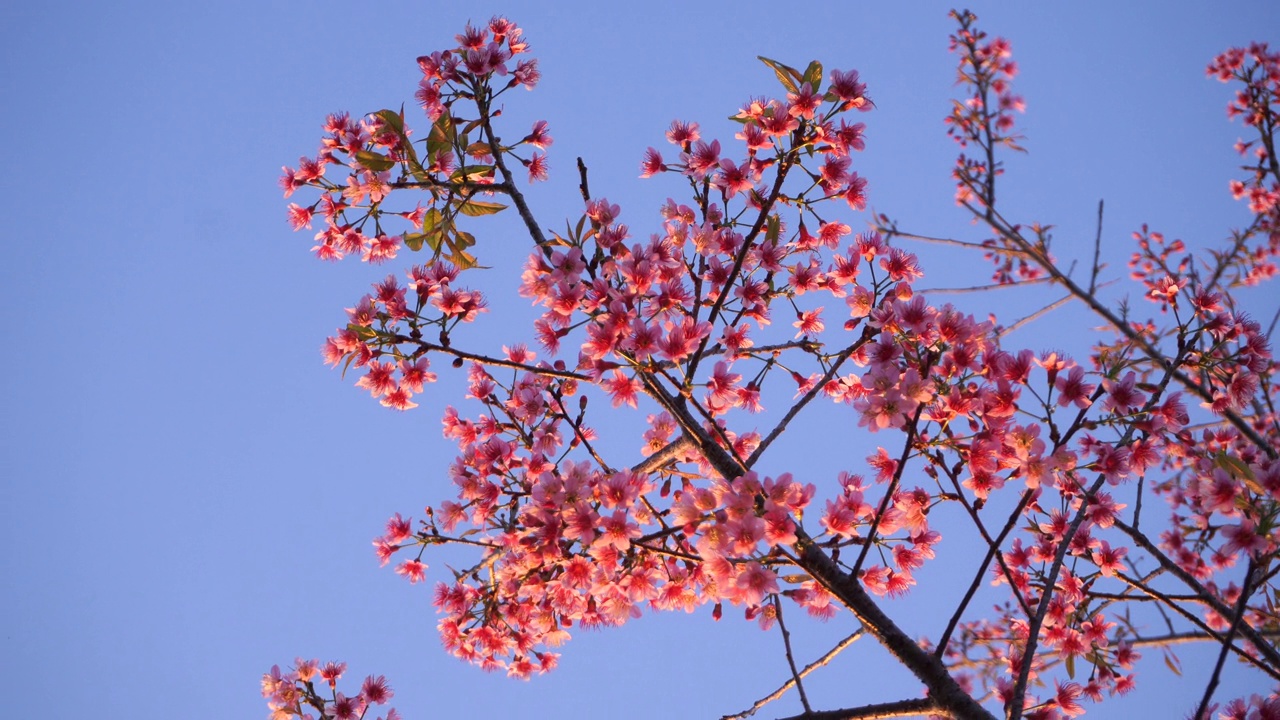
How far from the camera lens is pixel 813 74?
293 centimetres

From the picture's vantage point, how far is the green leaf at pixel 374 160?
3.05 metres

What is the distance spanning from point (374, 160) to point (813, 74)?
173 cm

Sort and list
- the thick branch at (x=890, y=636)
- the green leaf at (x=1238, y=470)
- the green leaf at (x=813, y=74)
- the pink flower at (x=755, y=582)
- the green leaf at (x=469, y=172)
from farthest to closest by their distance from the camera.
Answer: the green leaf at (x=469, y=172) → the green leaf at (x=813, y=74) → the green leaf at (x=1238, y=470) → the pink flower at (x=755, y=582) → the thick branch at (x=890, y=636)

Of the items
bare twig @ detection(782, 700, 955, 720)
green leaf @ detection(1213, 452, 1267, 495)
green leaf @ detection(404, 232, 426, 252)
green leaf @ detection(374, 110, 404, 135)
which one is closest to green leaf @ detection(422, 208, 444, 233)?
green leaf @ detection(404, 232, 426, 252)

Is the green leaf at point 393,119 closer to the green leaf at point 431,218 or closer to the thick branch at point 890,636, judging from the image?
the green leaf at point 431,218

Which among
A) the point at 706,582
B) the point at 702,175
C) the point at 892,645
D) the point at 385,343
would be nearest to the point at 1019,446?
the point at 892,645

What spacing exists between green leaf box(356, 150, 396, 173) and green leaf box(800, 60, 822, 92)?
1.65 metres

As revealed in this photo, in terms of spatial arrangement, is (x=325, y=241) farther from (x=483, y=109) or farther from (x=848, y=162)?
(x=848, y=162)

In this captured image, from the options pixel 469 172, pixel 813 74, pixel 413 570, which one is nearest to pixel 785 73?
pixel 813 74

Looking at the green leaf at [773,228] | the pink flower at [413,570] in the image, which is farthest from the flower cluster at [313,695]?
the green leaf at [773,228]

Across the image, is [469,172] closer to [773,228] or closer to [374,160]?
[374,160]

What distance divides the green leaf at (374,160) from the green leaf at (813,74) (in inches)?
65.1

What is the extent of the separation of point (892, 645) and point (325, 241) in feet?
9.39

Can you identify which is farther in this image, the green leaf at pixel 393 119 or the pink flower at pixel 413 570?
the pink flower at pixel 413 570
